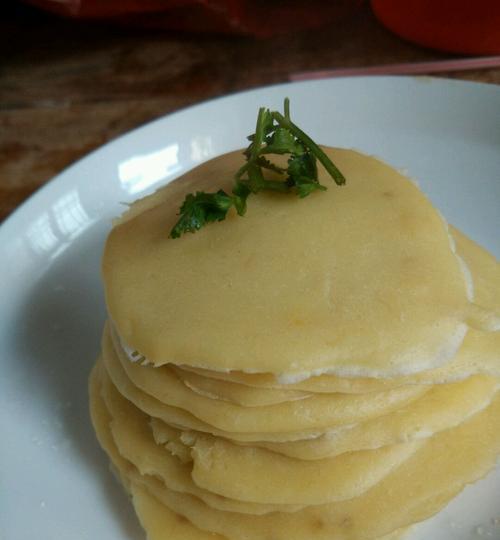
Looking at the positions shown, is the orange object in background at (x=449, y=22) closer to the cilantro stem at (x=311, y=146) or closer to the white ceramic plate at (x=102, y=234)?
the white ceramic plate at (x=102, y=234)

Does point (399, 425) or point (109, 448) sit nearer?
point (399, 425)

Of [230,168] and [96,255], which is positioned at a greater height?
[230,168]

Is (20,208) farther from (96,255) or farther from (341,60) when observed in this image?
(341,60)

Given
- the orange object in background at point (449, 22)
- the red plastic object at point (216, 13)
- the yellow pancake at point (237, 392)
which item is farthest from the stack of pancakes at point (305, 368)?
the red plastic object at point (216, 13)

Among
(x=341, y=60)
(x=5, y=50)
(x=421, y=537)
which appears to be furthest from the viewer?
(x=5, y=50)

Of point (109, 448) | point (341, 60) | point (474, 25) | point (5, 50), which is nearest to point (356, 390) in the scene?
point (109, 448)

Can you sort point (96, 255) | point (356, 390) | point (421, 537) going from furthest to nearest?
point (96, 255)
point (421, 537)
point (356, 390)

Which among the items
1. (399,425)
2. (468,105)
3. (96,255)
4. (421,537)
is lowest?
(421,537)

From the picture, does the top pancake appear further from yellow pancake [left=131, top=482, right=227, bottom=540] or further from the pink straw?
the pink straw
